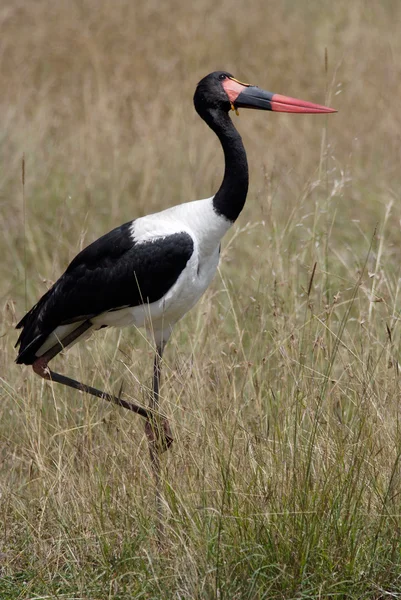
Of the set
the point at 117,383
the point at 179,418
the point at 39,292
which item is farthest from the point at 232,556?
the point at 39,292

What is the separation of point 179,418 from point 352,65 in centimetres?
718

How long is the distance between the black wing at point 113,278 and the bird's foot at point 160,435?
1.88 ft

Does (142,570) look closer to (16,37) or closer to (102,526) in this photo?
(102,526)

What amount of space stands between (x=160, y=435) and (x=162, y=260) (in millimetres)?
843

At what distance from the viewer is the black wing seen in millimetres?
4715

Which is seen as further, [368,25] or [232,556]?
[368,25]

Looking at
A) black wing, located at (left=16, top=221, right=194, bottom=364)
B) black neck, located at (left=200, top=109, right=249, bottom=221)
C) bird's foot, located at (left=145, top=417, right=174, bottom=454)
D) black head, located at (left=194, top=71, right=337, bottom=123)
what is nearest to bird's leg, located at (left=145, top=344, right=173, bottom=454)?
bird's foot, located at (left=145, top=417, right=174, bottom=454)

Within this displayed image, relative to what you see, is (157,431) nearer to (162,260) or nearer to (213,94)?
(162,260)

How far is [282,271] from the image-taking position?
18.5 ft

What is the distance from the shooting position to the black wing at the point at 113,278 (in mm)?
Answer: 4715

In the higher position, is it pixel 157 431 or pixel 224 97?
pixel 224 97

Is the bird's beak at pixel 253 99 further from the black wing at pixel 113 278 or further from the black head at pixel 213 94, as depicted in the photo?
the black wing at pixel 113 278

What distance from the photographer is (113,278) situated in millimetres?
4863

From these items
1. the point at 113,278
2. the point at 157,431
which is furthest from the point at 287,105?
the point at 157,431
